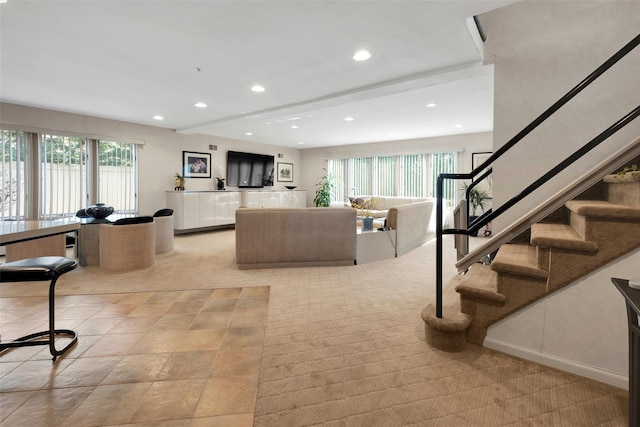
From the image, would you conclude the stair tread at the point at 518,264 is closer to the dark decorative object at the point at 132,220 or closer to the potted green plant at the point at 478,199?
the dark decorative object at the point at 132,220

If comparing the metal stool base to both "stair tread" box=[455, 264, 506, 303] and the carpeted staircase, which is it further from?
"stair tread" box=[455, 264, 506, 303]

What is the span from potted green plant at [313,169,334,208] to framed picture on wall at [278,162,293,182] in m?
0.97

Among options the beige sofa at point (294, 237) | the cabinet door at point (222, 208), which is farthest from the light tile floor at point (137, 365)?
the cabinet door at point (222, 208)

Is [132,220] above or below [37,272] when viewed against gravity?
above

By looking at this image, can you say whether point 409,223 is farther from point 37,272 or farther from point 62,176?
point 62,176

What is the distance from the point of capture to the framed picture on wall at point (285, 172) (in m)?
→ 9.68

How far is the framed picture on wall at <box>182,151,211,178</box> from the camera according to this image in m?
7.18

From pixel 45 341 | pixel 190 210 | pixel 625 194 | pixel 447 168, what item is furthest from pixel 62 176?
pixel 447 168

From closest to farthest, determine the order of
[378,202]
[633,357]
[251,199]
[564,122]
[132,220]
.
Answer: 1. [633,357]
2. [564,122]
3. [132,220]
4. [251,199]
5. [378,202]

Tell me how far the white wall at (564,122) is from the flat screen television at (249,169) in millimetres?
6643

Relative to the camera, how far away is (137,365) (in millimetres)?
1867

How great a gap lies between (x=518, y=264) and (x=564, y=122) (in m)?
1.44

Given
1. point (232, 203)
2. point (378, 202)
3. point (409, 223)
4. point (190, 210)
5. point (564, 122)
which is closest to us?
point (564, 122)

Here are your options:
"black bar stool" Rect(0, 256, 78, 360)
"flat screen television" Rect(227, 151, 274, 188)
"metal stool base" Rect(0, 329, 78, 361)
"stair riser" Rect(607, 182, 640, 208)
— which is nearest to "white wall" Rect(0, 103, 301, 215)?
"flat screen television" Rect(227, 151, 274, 188)
